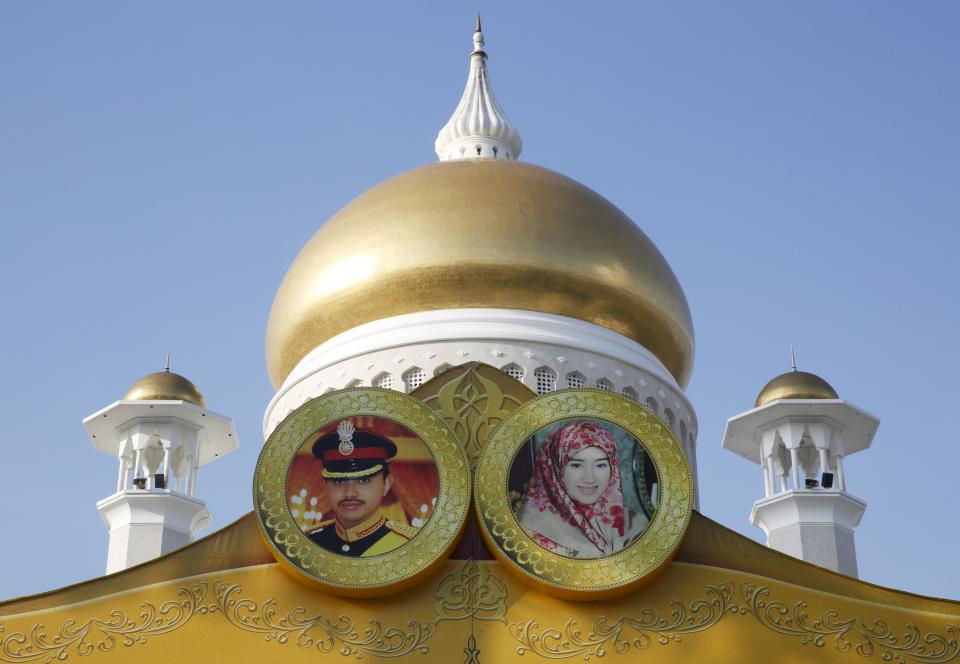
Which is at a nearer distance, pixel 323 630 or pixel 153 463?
pixel 323 630

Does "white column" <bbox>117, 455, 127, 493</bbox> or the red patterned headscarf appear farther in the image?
"white column" <bbox>117, 455, 127, 493</bbox>

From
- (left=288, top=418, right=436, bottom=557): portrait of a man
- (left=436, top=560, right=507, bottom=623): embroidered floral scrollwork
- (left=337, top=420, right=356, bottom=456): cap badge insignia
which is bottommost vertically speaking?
(left=436, top=560, right=507, bottom=623): embroidered floral scrollwork

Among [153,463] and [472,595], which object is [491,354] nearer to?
[472,595]

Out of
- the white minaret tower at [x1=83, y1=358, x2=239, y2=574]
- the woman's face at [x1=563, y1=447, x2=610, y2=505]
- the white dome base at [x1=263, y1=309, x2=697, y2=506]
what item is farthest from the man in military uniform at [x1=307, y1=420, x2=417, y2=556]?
the white minaret tower at [x1=83, y1=358, x2=239, y2=574]

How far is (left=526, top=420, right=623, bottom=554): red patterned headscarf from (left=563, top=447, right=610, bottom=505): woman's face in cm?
2

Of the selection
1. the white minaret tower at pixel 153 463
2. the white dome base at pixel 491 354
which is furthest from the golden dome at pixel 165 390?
the white dome base at pixel 491 354

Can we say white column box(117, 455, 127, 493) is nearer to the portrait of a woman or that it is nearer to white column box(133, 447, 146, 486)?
white column box(133, 447, 146, 486)

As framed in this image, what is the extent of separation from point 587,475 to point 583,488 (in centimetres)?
10

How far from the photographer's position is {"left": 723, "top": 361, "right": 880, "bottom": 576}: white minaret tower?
14305mm

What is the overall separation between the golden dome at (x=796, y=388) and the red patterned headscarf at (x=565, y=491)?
13.3 feet

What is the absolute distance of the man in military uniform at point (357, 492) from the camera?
34.3 feet

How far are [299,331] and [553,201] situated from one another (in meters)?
2.58

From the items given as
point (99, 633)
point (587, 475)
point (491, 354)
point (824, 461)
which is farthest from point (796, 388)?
point (99, 633)

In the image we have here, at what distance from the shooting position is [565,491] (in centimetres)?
1070
